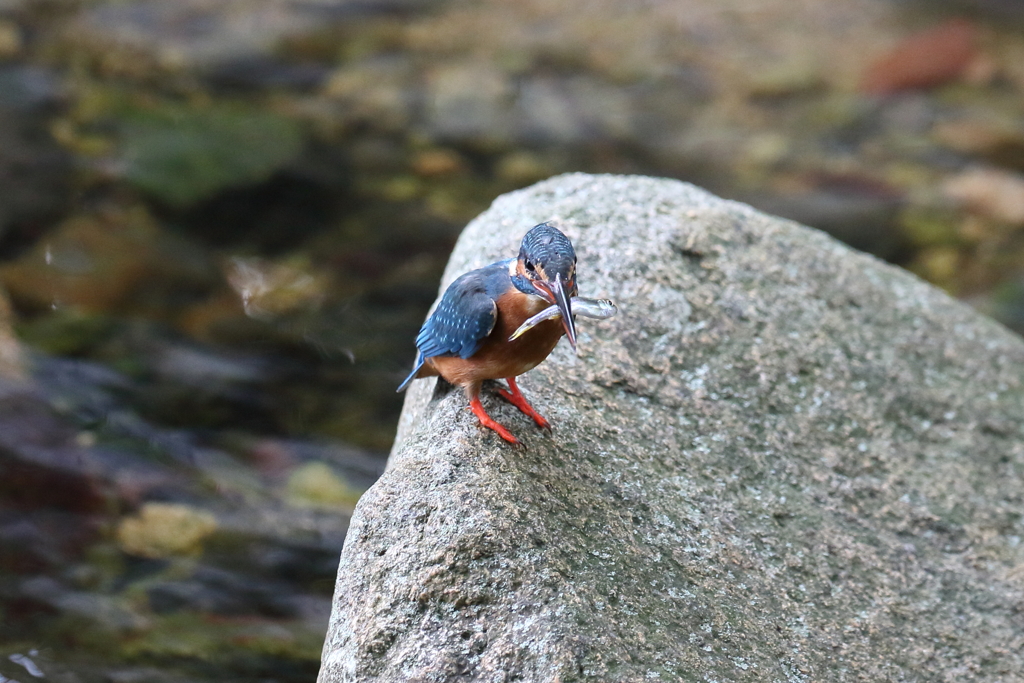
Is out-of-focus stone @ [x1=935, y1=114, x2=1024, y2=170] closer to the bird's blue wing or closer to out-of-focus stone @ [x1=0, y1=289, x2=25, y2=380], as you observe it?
the bird's blue wing

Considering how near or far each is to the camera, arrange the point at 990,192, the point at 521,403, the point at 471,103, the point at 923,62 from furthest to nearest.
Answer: the point at 923,62, the point at 471,103, the point at 990,192, the point at 521,403

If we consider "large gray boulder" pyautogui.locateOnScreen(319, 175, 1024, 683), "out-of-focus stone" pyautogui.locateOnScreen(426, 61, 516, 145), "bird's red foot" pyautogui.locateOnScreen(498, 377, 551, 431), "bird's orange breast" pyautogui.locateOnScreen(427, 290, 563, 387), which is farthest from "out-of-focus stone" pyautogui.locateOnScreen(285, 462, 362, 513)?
"out-of-focus stone" pyautogui.locateOnScreen(426, 61, 516, 145)

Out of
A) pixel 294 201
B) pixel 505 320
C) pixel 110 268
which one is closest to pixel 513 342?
pixel 505 320

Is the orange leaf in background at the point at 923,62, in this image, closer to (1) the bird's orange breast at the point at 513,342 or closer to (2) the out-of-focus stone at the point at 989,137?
(2) the out-of-focus stone at the point at 989,137

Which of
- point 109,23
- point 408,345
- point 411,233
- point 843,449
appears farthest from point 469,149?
point 843,449

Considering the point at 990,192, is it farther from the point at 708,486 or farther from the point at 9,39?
the point at 9,39

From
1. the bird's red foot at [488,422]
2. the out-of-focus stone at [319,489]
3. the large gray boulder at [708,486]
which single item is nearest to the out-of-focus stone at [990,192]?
the large gray boulder at [708,486]
